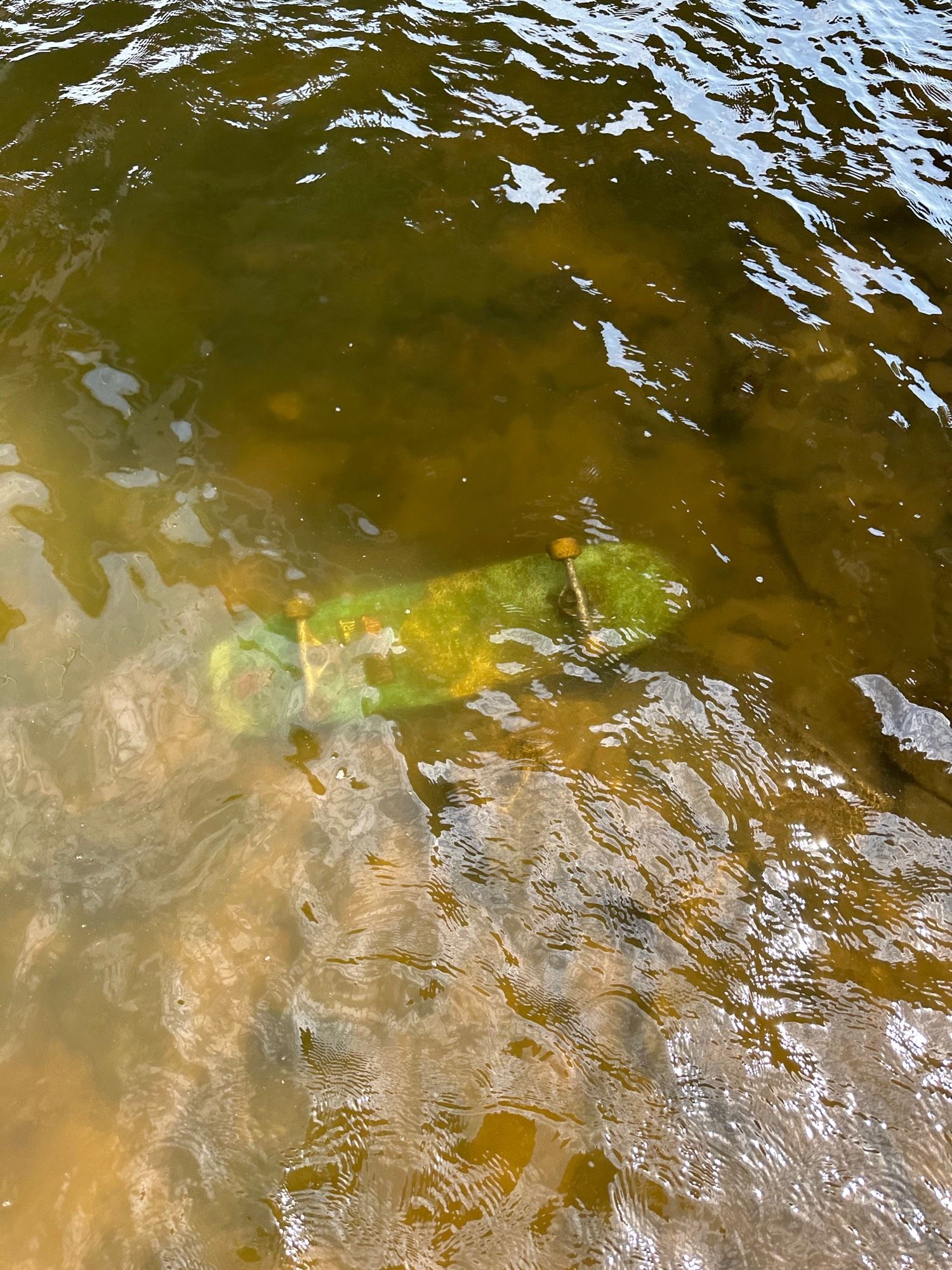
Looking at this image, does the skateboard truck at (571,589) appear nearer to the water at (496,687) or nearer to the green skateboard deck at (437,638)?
the green skateboard deck at (437,638)

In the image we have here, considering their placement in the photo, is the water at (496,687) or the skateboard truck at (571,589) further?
the skateboard truck at (571,589)

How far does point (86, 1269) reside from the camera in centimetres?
221

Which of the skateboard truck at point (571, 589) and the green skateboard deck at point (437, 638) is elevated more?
the skateboard truck at point (571, 589)

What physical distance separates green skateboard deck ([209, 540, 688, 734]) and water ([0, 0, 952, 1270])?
0.27ft

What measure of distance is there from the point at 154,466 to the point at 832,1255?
3331 mm

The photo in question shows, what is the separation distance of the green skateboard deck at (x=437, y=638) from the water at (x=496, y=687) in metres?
0.08

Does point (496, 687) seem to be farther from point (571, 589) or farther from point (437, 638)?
point (571, 589)

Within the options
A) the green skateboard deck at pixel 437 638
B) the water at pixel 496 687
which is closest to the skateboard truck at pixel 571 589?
the green skateboard deck at pixel 437 638

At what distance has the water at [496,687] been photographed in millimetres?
2316

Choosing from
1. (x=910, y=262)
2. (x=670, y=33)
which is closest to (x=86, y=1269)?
(x=910, y=262)

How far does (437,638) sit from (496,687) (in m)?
0.28

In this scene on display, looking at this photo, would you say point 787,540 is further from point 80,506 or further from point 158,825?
point 80,506

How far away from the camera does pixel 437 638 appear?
3125mm

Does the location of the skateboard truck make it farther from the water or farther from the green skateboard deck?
the water
